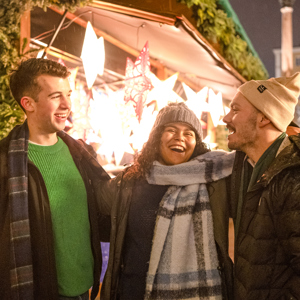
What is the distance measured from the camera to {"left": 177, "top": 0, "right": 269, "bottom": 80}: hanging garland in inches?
187

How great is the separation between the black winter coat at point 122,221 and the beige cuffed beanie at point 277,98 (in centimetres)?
59

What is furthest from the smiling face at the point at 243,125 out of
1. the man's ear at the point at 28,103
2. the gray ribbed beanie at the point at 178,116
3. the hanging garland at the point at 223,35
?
the hanging garland at the point at 223,35

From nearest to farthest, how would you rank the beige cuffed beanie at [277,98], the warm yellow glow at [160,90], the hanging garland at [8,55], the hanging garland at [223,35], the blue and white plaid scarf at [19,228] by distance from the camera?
the blue and white plaid scarf at [19,228] → the beige cuffed beanie at [277,98] → the hanging garland at [8,55] → the warm yellow glow at [160,90] → the hanging garland at [223,35]

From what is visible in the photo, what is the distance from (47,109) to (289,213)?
1721 millimetres

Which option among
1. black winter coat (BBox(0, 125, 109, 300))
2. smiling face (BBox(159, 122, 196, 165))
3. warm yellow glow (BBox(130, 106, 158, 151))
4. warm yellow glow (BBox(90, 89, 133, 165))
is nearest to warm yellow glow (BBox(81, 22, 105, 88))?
warm yellow glow (BBox(90, 89, 133, 165))

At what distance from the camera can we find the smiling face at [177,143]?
257 centimetres

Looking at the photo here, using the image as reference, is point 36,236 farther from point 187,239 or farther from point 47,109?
point 187,239

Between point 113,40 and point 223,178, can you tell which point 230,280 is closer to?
point 223,178

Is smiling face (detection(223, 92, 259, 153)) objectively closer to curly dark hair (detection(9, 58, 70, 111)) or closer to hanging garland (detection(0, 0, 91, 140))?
curly dark hair (detection(9, 58, 70, 111))

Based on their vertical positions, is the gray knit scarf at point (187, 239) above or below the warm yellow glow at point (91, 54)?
below

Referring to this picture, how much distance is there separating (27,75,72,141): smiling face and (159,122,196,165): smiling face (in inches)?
33.1

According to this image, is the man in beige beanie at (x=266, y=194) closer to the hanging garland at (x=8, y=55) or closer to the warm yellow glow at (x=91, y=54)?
the warm yellow glow at (x=91, y=54)

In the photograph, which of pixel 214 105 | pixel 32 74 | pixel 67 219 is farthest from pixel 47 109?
pixel 214 105

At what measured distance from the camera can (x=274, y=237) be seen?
6.30ft
